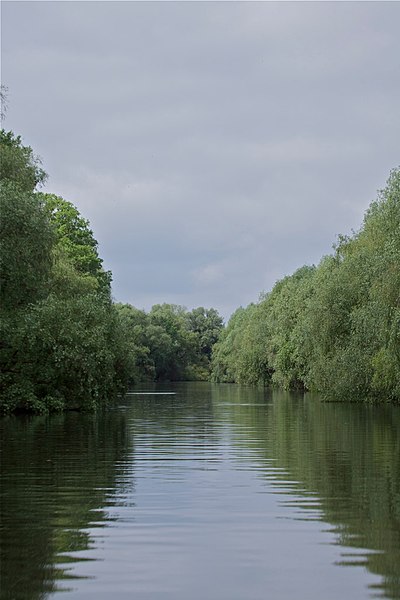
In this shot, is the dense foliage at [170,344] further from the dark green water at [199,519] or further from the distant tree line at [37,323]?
the dark green water at [199,519]

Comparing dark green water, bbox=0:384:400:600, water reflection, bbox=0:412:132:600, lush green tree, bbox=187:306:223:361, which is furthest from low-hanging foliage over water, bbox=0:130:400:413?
lush green tree, bbox=187:306:223:361

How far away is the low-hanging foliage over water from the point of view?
29578 mm

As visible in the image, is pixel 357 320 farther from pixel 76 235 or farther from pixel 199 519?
pixel 199 519

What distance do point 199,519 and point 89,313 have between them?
74.7 ft

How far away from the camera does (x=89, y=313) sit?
3212 centimetres

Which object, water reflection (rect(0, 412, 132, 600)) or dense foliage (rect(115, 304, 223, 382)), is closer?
water reflection (rect(0, 412, 132, 600))

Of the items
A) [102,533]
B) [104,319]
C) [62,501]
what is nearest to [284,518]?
[102,533]

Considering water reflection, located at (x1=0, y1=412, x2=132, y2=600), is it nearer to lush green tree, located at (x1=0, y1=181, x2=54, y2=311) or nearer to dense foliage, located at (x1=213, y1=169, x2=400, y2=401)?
lush green tree, located at (x1=0, y1=181, x2=54, y2=311)

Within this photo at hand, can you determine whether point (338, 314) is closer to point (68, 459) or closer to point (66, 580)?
point (68, 459)

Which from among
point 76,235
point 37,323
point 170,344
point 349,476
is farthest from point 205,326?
point 349,476

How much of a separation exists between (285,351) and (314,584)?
204 feet

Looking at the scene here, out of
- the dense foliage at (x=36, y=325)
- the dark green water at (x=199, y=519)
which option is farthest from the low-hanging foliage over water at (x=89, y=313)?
the dark green water at (x=199, y=519)

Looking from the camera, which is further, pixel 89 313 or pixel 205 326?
pixel 205 326

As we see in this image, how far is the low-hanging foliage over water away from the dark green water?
10.2 m
